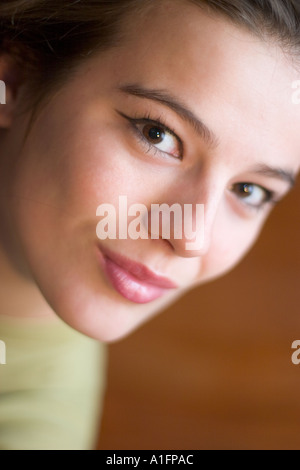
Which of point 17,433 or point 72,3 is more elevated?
point 72,3

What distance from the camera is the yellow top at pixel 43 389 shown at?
0.74m

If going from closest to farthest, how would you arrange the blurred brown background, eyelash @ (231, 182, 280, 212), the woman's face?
1. the woman's face
2. eyelash @ (231, 182, 280, 212)
3. the blurred brown background

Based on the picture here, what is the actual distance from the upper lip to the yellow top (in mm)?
161

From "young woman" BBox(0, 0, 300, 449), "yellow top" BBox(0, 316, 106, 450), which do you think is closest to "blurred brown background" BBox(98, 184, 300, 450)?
"yellow top" BBox(0, 316, 106, 450)

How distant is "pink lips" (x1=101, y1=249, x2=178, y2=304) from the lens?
62 cm

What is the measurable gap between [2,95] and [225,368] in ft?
2.34

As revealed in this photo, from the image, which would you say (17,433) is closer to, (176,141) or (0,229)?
(0,229)

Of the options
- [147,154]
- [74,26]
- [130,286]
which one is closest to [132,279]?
[130,286]

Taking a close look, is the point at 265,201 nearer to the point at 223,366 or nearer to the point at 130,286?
the point at 130,286

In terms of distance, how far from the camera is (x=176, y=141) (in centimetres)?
57

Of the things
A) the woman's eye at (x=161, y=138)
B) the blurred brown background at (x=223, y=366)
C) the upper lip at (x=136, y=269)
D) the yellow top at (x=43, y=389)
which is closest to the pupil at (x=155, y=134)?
the woman's eye at (x=161, y=138)

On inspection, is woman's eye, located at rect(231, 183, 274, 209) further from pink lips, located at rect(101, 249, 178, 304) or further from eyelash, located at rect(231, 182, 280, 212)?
pink lips, located at rect(101, 249, 178, 304)

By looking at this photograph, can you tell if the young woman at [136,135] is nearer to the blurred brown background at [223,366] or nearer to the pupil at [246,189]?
the pupil at [246,189]
